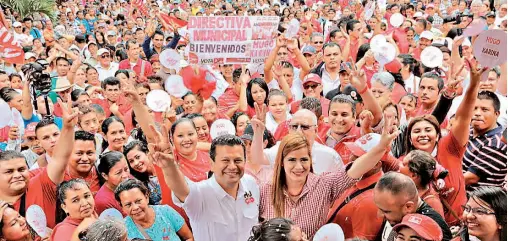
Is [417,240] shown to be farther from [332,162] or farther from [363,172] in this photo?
[332,162]

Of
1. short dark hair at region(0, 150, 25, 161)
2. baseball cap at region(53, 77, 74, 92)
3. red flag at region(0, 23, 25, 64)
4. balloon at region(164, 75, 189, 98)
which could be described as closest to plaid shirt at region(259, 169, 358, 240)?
short dark hair at region(0, 150, 25, 161)

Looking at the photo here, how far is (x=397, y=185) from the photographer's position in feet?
9.23

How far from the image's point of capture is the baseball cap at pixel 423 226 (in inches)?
99.6

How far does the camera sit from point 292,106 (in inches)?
229

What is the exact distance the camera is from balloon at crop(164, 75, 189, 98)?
592cm

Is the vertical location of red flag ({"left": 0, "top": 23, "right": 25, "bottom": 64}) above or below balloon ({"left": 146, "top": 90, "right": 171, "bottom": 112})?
above

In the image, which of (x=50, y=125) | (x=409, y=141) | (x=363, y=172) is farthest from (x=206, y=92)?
(x=363, y=172)

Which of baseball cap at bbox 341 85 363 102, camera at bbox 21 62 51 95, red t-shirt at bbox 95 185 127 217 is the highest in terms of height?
camera at bbox 21 62 51 95

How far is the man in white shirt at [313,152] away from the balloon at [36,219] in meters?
1.30

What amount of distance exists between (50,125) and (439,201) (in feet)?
9.13

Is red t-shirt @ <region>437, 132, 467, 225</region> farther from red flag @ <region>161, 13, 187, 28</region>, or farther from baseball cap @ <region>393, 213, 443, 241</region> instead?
red flag @ <region>161, 13, 187, 28</region>

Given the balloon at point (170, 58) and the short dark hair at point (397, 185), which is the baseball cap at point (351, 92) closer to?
the balloon at point (170, 58)

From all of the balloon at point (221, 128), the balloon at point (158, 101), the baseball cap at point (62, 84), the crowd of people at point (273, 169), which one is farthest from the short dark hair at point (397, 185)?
the baseball cap at point (62, 84)

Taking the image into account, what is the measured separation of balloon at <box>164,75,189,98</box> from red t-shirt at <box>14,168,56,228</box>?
2.47m
